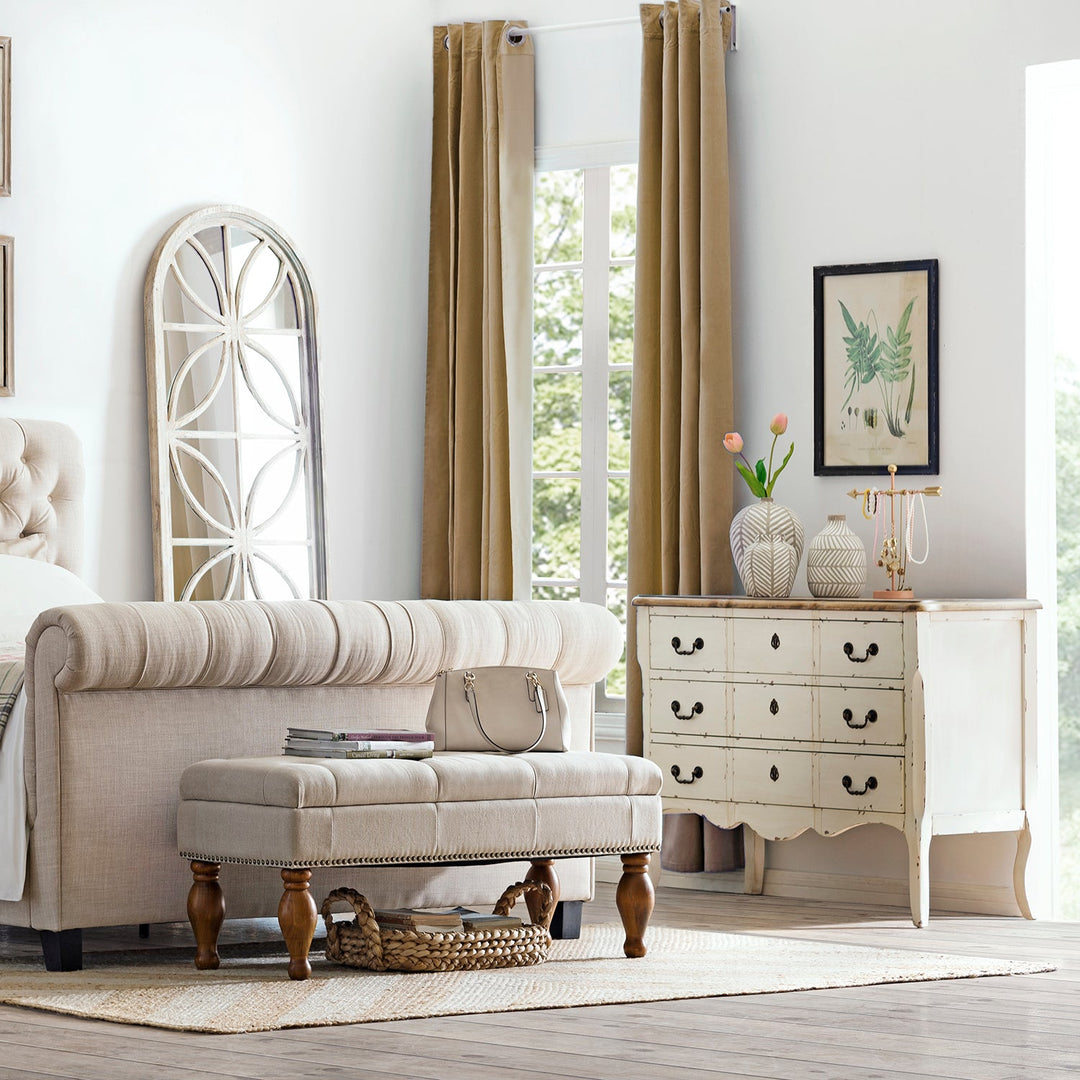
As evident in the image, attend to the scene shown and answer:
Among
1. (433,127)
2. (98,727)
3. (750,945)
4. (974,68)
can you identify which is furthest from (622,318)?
(98,727)

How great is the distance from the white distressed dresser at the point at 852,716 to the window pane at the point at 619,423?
948 millimetres

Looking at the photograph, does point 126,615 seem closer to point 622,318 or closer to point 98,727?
point 98,727

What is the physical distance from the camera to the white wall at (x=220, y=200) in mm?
4980

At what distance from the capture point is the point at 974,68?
5.00 m

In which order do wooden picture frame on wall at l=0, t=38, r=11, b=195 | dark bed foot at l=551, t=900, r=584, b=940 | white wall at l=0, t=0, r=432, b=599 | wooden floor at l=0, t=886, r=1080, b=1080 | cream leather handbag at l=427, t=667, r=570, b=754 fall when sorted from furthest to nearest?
white wall at l=0, t=0, r=432, b=599
wooden picture frame on wall at l=0, t=38, r=11, b=195
dark bed foot at l=551, t=900, r=584, b=940
cream leather handbag at l=427, t=667, r=570, b=754
wooden floor at l=0, t=886, r=1080, b=1080

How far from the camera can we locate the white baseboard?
4785 mm

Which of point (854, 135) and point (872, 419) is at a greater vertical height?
point (854, 135)

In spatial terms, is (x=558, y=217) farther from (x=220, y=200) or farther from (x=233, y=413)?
(x=233, y=413)

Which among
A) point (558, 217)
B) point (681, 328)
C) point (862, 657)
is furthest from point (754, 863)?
point (558, 217)

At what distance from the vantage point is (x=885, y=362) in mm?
5102

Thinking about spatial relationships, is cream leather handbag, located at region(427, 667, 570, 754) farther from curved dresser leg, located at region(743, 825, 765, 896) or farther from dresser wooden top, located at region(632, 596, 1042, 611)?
curved dresser leg, located at region(743, 825, 765, 896)

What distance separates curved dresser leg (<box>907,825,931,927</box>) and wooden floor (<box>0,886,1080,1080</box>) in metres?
0.82

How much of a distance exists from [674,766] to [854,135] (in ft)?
6.10

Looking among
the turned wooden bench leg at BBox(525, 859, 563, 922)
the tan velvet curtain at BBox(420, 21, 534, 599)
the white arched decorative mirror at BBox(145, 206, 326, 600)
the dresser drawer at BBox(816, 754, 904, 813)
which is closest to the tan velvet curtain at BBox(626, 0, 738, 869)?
the tan velvet curtain at BBox(420, 21, 534, 599)
